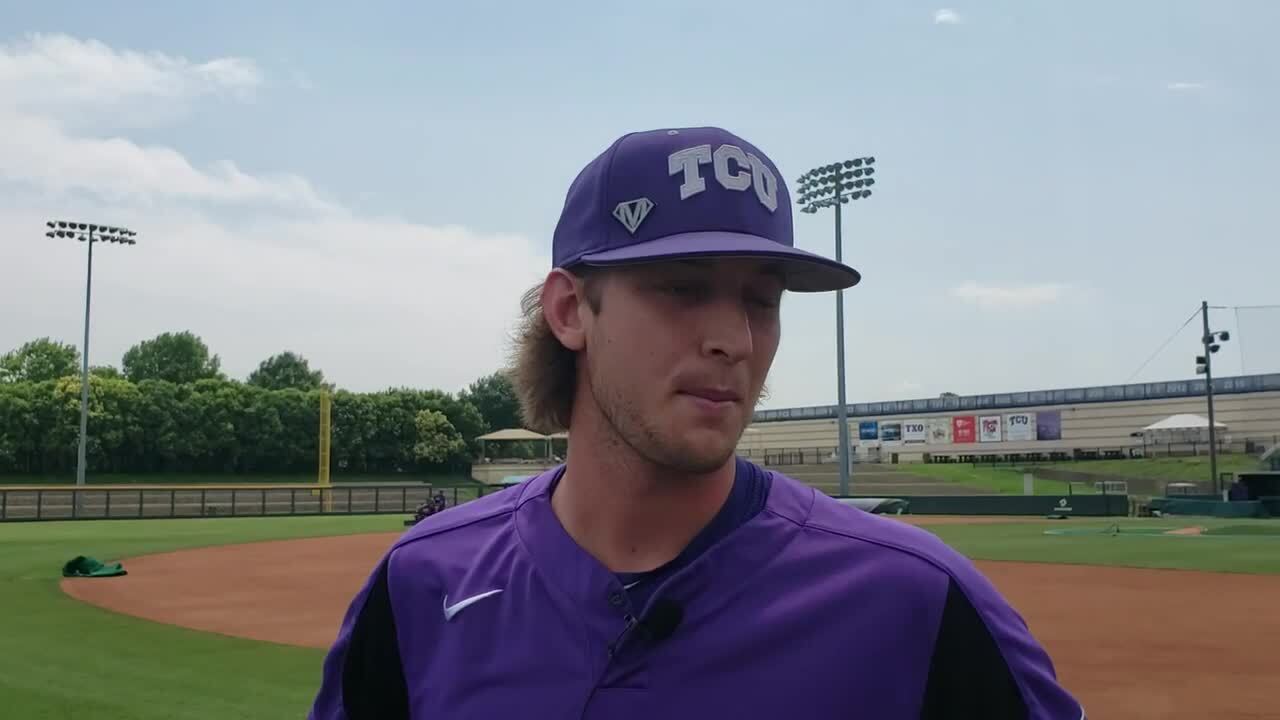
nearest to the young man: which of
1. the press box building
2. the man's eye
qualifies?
the man's eye

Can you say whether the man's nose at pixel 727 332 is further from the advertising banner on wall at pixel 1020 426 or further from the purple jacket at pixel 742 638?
the advertising banner on wall at pixel 1020 426

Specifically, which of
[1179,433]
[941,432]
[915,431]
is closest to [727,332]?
[1179,433]

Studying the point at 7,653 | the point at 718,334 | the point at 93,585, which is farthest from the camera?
the point at 93,585

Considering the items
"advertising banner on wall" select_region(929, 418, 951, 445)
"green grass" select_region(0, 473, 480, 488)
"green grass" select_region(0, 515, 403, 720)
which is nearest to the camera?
"green grass" select_region(0, 515, 403, 720)

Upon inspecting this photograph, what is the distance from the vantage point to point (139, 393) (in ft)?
228

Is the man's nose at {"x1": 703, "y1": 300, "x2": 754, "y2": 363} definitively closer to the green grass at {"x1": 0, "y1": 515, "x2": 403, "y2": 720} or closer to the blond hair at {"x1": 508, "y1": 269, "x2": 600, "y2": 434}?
the blond hair at {"x1": 508, "y1": 269, "x2": 600, "y2": 434}

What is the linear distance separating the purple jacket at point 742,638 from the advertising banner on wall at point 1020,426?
69408mm

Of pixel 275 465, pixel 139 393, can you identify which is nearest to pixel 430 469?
pixel 275 465

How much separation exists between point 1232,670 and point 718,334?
10.0 metres

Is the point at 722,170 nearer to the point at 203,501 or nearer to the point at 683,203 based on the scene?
the point at 683,203

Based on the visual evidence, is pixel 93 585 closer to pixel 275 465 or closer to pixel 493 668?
pixel 493 668

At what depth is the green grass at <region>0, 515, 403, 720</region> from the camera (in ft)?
24.7

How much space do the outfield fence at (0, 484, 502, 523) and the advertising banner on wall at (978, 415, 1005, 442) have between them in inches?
1464

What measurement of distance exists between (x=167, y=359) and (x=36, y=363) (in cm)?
1454
